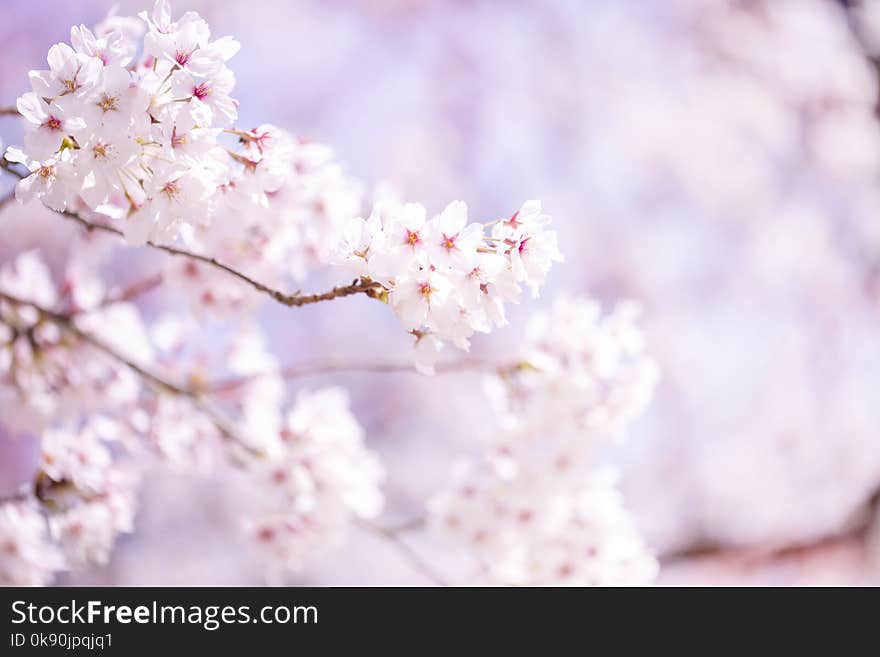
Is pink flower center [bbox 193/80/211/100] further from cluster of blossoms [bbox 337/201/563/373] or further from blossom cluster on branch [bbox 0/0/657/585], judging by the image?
cluster of blossoms [bbox 337/201/563/373]

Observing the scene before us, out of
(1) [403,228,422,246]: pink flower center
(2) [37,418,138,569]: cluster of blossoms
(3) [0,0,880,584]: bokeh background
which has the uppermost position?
(3) [0,0,880,584]: bokeh background

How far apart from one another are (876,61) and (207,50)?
2.77 m

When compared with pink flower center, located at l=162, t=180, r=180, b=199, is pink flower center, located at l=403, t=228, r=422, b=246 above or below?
below

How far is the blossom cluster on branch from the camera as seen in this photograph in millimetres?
728

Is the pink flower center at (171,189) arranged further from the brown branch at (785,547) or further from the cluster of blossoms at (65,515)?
the brown branch at (785,547)

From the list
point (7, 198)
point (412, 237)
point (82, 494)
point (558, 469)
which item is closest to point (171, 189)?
point (412, 237)

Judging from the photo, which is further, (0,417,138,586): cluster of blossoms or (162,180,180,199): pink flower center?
(0,417,138,586): cluster of blossoms

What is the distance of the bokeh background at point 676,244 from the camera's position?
2.58 meters

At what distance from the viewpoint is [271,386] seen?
156 cm

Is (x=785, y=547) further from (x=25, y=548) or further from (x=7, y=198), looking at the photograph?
(x=7, y=198)

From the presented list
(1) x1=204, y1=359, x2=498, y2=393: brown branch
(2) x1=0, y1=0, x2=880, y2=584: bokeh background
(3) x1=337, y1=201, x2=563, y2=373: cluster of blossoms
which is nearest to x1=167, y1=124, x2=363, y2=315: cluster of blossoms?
(1) x1=204, y1=359, x2=498, y2=393: brown branch

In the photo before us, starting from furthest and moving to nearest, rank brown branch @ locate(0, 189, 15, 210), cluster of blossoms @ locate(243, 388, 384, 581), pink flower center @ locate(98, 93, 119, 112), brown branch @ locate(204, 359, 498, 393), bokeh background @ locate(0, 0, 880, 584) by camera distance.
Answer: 1. bokeh background @ locate(0, 0, 880, 584)
2. cluster of blossoms @ locate(243, 388, 384, 581)
3. brown branch @ locate(204, 359, 498, 393)
4. brown branch @ locate(0, 189, 15, 210)
5. pink flower center @ locate(98, 93, 119, 112)

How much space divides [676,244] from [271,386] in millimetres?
1881

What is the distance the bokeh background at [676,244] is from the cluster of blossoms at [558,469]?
1089 mm
